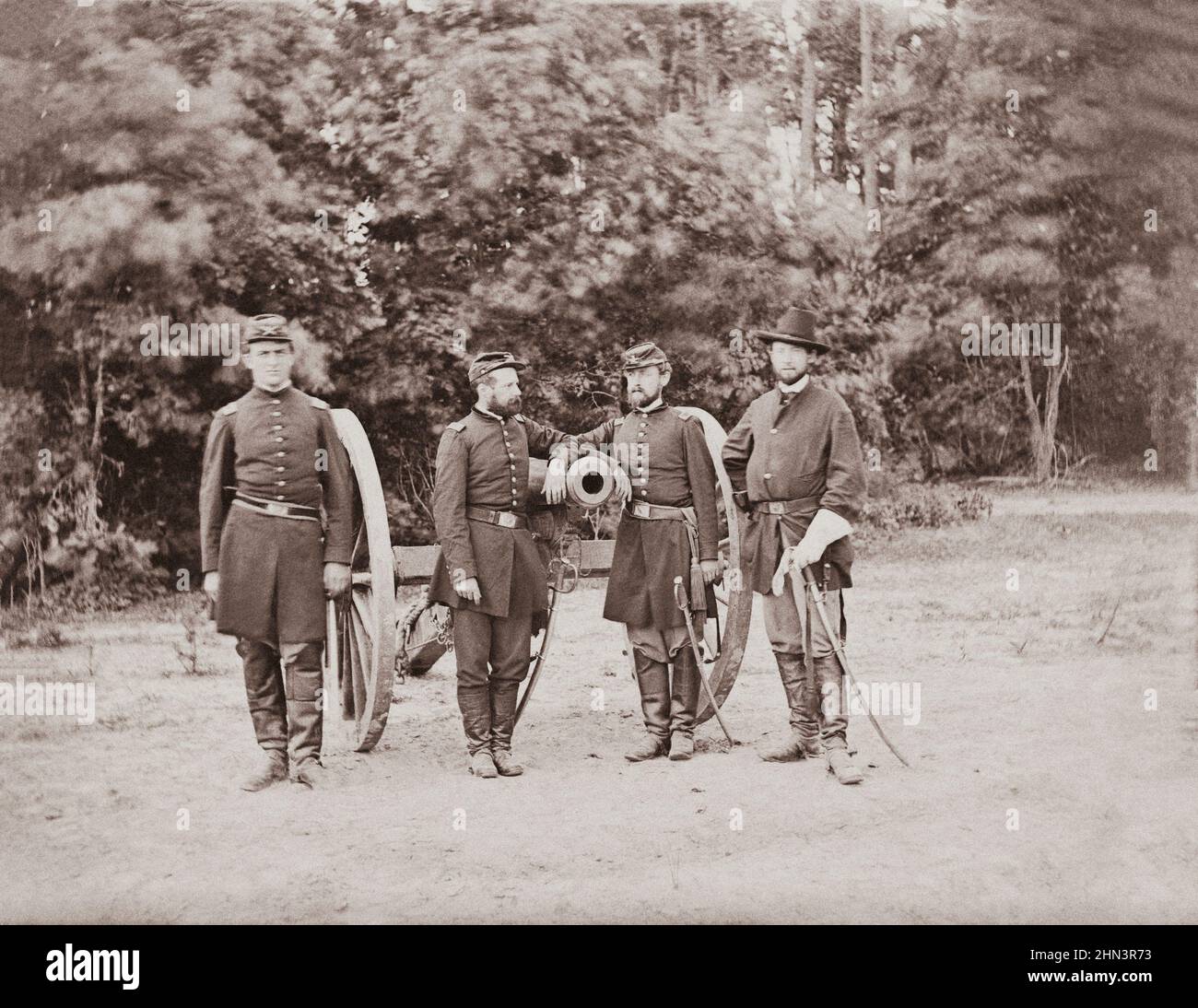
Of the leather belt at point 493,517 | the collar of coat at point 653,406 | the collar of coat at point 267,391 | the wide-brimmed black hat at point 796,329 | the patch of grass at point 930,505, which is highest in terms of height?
the wide-brimmed black hat at point 796,329

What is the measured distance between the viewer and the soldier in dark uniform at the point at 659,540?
4.26 m

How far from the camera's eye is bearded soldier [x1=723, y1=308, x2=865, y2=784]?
406 cm

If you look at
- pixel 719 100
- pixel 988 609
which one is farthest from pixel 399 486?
pixel 988 609

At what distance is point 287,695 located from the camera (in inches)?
157

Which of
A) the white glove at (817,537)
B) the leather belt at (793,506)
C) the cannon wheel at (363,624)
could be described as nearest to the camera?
the cannon wheel at (363,624)

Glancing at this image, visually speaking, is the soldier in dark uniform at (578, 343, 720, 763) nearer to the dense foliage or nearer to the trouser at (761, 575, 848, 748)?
the trouser at (761, 575, 848, 748)

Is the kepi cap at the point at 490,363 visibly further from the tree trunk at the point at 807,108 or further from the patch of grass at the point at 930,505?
the patch of grass at the point at 930,505

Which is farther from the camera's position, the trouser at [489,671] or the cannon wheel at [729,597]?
the cannon wheel at [729,597]

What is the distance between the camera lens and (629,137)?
4684mm

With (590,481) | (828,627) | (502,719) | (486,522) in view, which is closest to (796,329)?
(590,481)

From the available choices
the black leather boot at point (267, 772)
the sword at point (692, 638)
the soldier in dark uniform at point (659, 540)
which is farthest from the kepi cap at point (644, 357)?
the black leather boot at point (267, 772)

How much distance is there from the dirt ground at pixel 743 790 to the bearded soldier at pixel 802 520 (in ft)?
0.72

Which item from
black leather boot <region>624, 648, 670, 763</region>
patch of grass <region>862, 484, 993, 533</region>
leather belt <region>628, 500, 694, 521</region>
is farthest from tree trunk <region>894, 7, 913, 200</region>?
black leather boot <region>624, 648, 670, 763</region>

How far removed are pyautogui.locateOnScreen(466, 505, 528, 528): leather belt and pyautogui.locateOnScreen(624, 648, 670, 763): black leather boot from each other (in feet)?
2.12
